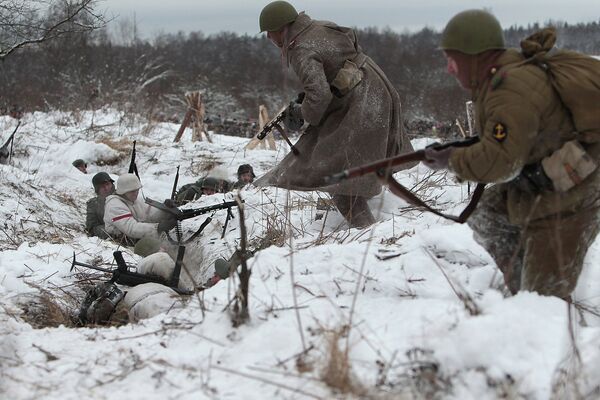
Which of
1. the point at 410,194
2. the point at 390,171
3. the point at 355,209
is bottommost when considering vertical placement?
the point at 355,209

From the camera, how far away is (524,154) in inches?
85.6

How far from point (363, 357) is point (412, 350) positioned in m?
0.18

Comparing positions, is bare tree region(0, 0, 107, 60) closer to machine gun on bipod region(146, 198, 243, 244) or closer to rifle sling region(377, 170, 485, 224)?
machine gun on bipod region(146, 198, 243, 244)

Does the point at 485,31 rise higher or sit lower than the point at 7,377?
higher

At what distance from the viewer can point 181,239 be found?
5.81 m

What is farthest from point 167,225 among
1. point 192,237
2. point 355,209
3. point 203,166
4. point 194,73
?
point 194,73

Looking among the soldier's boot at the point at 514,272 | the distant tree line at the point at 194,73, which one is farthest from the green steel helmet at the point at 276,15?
the soldier's boot at the point at 514,272

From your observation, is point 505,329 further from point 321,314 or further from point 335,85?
point 335,85

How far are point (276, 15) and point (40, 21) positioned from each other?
5.15 meters

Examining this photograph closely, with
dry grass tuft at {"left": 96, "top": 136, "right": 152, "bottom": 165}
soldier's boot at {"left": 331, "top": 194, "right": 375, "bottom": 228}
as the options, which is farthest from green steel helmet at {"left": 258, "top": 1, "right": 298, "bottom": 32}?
dry grass tuft at {"left": 96, "top": 136, "right": 152, "bottom": 165}

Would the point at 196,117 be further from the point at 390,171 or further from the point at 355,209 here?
the point at 390,171

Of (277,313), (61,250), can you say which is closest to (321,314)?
(277,313)

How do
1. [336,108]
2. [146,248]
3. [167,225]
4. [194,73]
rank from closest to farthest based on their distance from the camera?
[336,108], [146,248], [167,225], [194,73]

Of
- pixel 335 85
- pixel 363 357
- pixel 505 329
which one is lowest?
pixel 363 357
